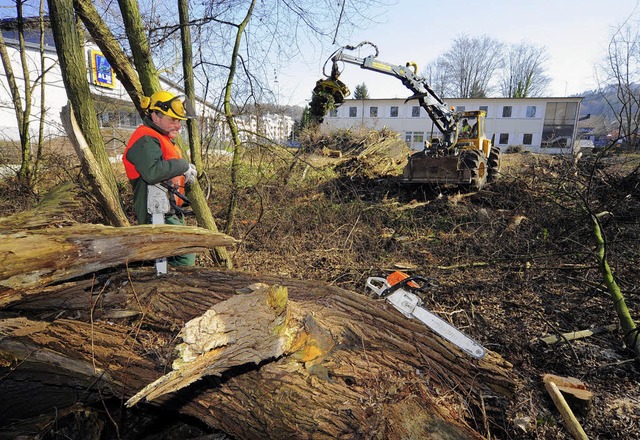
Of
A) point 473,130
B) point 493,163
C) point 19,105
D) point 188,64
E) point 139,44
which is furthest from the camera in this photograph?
point 493,163

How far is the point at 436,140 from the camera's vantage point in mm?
9469

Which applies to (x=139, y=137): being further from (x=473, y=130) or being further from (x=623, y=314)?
(x=473, y=130)

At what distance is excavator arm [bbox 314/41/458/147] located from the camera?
19.5 feet

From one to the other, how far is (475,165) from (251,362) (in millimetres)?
7328

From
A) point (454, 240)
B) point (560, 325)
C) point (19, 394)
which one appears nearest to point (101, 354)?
point (19, 394)

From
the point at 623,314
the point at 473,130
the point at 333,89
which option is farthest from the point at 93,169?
the point at 473,130

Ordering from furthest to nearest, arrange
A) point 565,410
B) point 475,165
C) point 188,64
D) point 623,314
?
point 475,165 < point 188,64 < point 623,314 < point 565,410

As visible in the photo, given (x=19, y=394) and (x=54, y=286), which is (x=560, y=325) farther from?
(x=19, y=394)

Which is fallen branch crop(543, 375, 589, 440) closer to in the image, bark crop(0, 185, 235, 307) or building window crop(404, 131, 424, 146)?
bark crop(0, 185, 235, 307)

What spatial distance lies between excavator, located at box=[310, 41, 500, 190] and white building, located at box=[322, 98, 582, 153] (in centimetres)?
2228

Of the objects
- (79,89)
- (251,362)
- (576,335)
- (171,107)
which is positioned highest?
(79,89)

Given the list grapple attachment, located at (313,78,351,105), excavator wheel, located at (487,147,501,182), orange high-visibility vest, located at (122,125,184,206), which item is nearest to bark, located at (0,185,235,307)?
orange high-visibility vest, located at (122,125,184,206)

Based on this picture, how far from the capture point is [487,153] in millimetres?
9602

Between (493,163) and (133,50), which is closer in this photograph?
(133,50)
